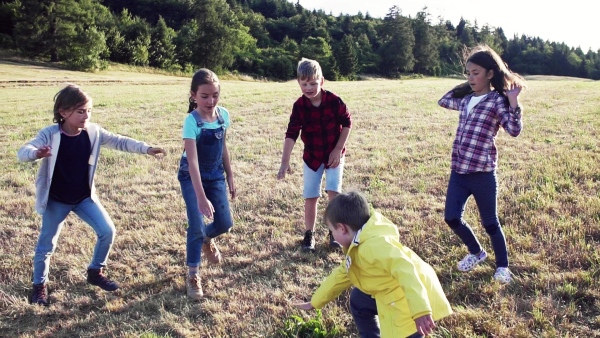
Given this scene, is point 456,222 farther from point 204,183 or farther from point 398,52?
point 398,52

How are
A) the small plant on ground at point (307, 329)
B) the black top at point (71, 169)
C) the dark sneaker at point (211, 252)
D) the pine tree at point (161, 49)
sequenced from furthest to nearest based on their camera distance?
the pine tree at point (161, 49), the dark sneaker at point (211, 252), the black top at point (71, 169), the small plant on ground at point (307, 329)

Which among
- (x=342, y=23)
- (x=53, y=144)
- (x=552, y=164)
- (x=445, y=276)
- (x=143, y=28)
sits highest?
(x=342, y=23)

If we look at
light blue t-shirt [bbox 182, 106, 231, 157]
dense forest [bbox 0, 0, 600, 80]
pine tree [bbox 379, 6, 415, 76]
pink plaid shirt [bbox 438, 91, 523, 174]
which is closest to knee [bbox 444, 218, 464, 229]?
pink plaid shirt [bbox 438, 91, 523, 174]

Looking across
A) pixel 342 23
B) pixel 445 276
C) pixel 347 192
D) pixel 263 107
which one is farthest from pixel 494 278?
pixel 342 23

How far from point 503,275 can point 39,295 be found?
4074 millimetres

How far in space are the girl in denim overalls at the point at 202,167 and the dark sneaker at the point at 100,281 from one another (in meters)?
0.72

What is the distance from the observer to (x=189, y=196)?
3.99 m

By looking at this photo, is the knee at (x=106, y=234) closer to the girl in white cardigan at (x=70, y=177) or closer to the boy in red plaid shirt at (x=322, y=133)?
the girl in white cardigan at (x=70, y=177)

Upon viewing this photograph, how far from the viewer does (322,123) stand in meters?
4.64

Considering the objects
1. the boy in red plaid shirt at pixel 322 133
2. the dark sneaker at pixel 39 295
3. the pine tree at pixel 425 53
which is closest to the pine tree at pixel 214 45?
the pine tree at pixel 425 53

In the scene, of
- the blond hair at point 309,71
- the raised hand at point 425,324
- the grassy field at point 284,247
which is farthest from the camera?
the blond hair at point 309,71

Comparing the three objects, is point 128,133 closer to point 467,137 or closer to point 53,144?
point 53,144

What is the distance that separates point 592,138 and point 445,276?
7.08 metres

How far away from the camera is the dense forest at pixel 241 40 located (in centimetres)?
4716
